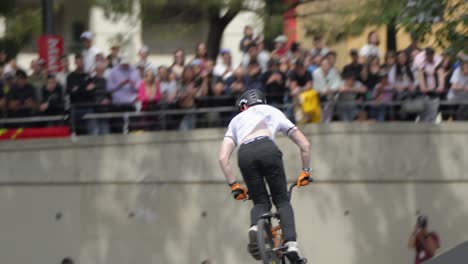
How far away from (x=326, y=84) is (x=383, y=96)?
888mm

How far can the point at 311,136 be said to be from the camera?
19.3 metres

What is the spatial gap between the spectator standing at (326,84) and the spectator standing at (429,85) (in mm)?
1280

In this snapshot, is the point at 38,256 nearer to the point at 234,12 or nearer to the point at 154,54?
the point at 234,12

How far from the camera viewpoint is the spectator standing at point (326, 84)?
62.4ft

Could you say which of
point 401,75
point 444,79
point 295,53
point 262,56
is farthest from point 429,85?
point 262,56

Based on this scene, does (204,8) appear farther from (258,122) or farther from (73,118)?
(258,122)

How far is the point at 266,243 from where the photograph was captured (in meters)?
13.5

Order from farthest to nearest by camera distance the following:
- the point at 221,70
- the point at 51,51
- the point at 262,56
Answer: the point at 51,51
the point at 221,70
the point at 262,56

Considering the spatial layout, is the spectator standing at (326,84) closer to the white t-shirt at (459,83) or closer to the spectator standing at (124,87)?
the white t-shirt at (459,83)

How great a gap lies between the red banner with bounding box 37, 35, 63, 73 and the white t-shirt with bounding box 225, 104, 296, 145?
7.70 m

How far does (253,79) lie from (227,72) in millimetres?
860

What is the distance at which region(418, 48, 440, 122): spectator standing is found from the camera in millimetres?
19031

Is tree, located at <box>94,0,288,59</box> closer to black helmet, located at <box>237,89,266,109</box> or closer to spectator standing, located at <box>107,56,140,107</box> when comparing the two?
spectator standing, located at <box>107,56,140,107</box>

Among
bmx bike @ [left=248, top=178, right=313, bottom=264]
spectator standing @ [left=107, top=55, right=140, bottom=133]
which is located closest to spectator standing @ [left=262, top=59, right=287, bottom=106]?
spectator standing @ [left=107, top=55, right=140, bottom=133]
